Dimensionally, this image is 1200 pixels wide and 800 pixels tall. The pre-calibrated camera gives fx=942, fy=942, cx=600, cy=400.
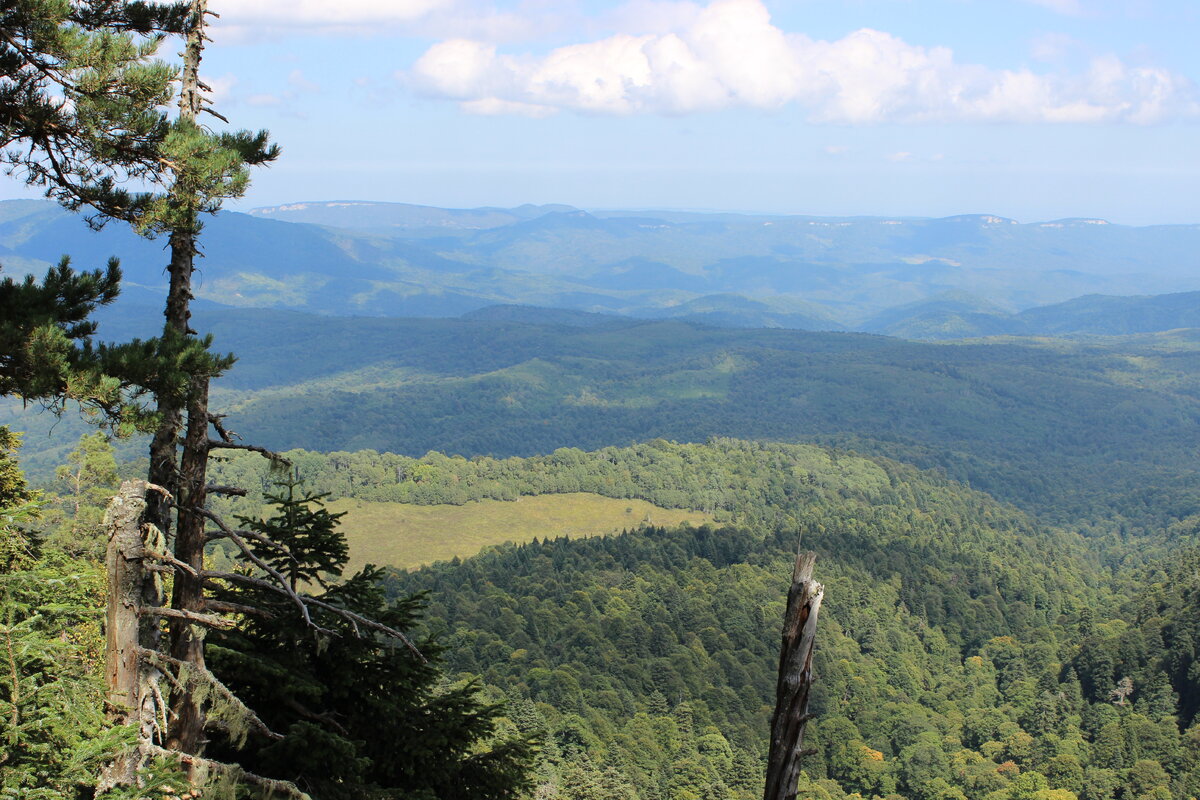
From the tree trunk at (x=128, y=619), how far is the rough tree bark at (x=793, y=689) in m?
5.42

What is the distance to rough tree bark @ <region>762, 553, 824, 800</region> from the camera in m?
7.04

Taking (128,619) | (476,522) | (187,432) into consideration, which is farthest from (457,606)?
(128,619)

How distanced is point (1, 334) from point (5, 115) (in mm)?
2642

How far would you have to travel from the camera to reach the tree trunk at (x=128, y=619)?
838 centimetres

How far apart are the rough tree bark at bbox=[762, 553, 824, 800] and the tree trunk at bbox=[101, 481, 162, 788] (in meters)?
5.42

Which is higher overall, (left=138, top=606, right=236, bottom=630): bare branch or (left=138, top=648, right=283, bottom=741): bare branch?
(left=138, top=606, right=236, bottom=630): bare branch

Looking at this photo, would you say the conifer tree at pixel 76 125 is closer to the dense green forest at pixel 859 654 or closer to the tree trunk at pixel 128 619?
the tree trunk at pixel 128 619

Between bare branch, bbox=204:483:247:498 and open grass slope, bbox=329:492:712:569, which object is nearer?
bare branch, bbox=204:483:247:498

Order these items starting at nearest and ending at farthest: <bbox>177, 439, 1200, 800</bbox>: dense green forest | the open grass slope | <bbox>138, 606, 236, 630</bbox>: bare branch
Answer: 1. <bbox>138, 606, 236, 630</bbox>: bare branch
2. <bbox>177, 439, 1200, 800</bbox>: dense green forest
3. the open grass slope

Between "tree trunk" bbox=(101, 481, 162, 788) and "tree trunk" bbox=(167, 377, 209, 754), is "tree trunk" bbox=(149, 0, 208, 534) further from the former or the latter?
"tree trunk" bbox=(101, 481, 162, 788)

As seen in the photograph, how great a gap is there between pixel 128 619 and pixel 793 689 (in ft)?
19.2

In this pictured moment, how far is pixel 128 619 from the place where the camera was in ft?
27.8

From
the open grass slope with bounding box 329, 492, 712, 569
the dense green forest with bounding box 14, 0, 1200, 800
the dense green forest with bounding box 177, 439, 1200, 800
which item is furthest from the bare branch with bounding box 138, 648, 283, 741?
the open grass slope with bounding box 329, 492, 712, 569

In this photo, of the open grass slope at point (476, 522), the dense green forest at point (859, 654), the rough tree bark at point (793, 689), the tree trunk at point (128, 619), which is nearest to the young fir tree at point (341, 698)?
the tree trunk at point (128, 619)
